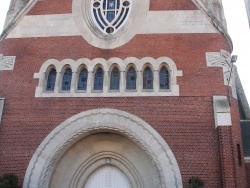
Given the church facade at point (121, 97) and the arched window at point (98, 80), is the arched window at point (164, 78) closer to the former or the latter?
the church facade at point (121, 97)

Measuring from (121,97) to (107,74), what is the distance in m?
1.25

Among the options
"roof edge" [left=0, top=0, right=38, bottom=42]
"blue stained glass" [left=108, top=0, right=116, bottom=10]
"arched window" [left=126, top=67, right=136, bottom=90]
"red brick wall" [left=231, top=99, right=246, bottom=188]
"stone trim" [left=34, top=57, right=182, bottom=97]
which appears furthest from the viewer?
"blue stained glass" [left=108, top=0, right=116, bottom=10]

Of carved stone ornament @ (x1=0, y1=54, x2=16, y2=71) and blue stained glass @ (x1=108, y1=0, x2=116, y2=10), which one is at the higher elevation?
blue stained glass @ (x1=108, y1=0, x2=116, y2=10)

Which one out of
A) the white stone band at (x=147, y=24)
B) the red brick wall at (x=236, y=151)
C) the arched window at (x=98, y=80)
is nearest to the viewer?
the red brick wall at (x=236, y=151)

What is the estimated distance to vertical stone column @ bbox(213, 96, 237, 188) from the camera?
1171 cm

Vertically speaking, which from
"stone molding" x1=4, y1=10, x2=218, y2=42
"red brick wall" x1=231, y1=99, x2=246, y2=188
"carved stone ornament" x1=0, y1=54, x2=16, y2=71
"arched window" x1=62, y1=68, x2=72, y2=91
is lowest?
"red brick wall" x1=231, y1=99, x2=246, y2=188

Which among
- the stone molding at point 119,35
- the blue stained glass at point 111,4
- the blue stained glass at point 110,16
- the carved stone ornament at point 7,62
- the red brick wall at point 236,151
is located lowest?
the red brick wall at point 236,151

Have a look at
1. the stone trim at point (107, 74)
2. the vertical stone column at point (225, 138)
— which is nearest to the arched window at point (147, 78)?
the stone trim at point (107, 74)

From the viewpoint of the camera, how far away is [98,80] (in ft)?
46.7

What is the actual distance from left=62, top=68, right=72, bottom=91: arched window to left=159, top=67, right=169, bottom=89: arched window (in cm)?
396

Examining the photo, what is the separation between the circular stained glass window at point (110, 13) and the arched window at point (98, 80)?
76.9 inches

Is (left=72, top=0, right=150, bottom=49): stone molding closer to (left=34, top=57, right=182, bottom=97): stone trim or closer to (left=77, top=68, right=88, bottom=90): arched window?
(left=34, top=57, right=182, bottom=97): stone trim

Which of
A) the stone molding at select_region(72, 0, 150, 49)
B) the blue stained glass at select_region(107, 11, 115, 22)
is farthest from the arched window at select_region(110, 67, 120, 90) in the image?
the blue stained glass at select_region(107, 11, 115, 22)

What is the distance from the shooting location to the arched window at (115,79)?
14.0m
